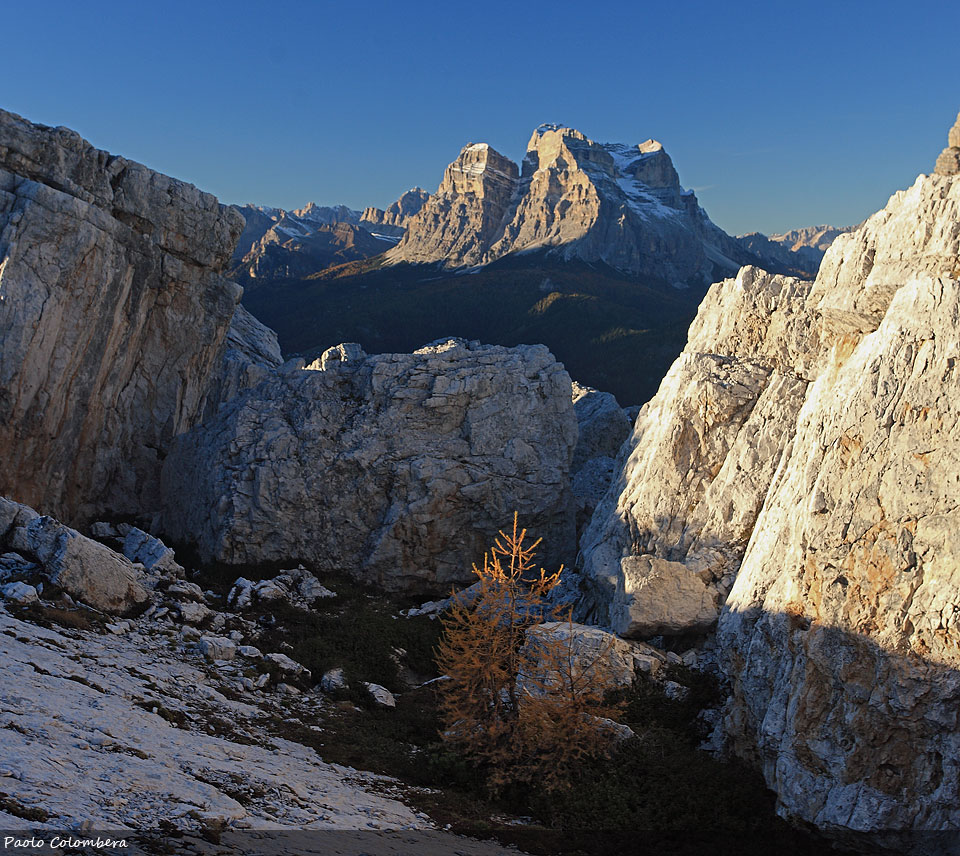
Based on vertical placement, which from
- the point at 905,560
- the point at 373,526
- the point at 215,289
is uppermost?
the point at 215,289

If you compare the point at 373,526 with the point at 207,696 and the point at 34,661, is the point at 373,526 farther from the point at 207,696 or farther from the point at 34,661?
the point at 34,661

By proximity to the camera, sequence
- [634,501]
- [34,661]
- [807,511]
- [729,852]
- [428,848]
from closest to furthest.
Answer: [428,848]
[729,852]
[34,661]
[807,511]
[634,501]

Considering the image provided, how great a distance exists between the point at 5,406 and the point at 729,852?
99.6 feet

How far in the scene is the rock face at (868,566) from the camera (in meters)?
14.4

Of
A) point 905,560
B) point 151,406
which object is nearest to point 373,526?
point 151,406

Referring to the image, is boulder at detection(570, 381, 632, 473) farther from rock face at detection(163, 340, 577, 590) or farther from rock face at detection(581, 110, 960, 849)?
rock face at detection(581, 110, 960, 849)

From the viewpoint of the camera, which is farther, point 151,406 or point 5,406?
point 151,406

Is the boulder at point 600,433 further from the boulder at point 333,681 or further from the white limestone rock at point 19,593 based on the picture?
the white limestone rock at point 19,593

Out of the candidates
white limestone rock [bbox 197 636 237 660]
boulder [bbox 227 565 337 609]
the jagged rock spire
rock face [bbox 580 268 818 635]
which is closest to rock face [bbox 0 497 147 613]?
white limestone rock [bbox 197 636 237 660]

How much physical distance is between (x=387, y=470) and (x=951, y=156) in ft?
75.3

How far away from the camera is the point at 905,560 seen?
15141 mm

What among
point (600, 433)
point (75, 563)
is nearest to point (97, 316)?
point (75, 563)

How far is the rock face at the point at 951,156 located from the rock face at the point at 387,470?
61.0 feet

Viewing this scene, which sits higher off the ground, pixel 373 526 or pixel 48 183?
pixel 48 183
